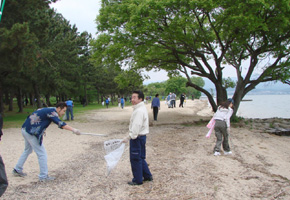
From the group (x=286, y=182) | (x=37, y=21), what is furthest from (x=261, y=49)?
(x=37, y=21)

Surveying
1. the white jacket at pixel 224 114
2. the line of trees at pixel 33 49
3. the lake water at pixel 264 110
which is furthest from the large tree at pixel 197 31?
the lake water at pixel 264 110

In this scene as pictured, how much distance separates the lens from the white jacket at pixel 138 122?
4.75m

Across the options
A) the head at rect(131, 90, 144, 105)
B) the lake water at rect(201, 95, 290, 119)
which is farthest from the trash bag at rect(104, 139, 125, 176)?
the lake water at rect(201, 95, 290, 119)

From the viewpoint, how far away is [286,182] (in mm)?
5625

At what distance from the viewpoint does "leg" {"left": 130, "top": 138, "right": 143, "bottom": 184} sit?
4.89m

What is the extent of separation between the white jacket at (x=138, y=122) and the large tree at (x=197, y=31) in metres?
8.60

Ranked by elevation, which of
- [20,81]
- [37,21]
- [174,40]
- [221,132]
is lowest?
[221,132]

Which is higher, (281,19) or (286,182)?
(281,19)

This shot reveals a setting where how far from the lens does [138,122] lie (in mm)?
4801

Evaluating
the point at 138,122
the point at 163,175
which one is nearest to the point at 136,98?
the point at 138,122

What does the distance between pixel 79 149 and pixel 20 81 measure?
1891cm

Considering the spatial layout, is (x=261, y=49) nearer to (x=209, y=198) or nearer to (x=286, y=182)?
(x=286, y=182)

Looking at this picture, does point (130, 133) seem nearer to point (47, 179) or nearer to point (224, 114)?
point (47, 179)

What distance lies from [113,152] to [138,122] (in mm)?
856
